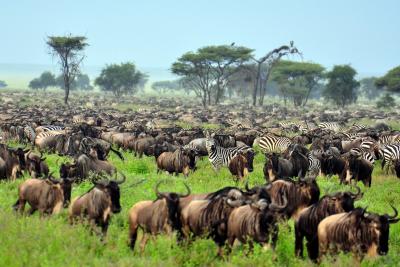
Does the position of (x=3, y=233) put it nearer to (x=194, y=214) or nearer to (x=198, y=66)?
(x=194, y=214)

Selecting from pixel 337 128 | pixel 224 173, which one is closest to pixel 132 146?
pixel 224 173

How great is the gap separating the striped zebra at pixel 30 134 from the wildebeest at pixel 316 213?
57.5 feet

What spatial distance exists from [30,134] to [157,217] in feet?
57.7

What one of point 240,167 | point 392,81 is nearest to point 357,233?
point 240,167

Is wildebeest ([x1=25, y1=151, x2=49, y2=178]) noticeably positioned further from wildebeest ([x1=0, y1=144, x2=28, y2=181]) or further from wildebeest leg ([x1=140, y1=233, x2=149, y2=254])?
wildebeest leg ([x1=140, y1=233, x2=149, y2=254])

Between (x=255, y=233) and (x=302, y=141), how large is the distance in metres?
17.3

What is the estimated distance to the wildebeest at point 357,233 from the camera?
26.5ft

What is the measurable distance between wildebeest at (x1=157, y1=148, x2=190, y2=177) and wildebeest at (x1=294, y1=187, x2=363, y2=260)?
26.8ft

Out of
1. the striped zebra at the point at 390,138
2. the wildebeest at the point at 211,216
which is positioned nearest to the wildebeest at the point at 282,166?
the wildebeest at the point at 211,216

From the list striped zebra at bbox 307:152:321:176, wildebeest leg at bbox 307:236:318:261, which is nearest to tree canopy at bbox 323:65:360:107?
striped zebra at bbox 307:152:321:176

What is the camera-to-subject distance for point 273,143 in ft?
79.4

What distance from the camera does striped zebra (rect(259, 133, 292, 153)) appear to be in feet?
78.2

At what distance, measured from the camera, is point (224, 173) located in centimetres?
1823

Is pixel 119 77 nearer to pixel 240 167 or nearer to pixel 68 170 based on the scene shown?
pixel 240 167
